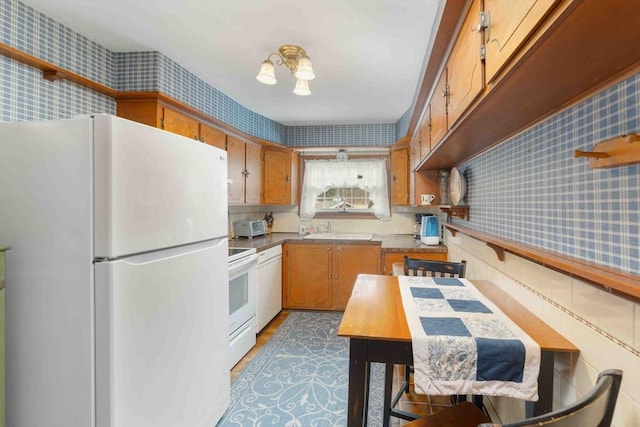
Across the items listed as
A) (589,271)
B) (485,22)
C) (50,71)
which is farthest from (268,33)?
(589,271)

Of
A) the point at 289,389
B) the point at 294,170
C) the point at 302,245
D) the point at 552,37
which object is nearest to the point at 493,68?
the point at 552,37

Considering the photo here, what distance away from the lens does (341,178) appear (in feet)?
14.3

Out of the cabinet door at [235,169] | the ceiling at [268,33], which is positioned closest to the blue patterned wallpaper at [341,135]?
the cabinet door at [235,169]

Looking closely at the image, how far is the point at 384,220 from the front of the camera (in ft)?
13.9

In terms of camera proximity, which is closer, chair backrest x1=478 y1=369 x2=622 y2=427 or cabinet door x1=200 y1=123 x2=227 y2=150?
chair backrest x1=478 y1=369 x2=622 y2=427

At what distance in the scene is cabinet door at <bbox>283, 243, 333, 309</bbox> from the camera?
373 centimetres

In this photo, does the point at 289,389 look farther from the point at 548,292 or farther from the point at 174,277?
the point at 548,292

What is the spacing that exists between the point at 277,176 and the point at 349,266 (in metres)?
1.43

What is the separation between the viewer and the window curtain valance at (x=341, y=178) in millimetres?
4254

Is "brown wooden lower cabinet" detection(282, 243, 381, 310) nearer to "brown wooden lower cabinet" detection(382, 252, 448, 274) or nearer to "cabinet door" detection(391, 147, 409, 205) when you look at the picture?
"brown wooden lower cabinet" detection(382, 252, 448, 274)

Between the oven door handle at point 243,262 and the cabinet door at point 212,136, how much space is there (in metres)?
1.02

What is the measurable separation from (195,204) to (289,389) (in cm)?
145

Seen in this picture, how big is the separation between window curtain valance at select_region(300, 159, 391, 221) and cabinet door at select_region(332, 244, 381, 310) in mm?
752

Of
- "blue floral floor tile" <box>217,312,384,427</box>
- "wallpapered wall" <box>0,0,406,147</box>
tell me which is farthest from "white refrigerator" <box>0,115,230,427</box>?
"blue floral floor tile" <box>217,312,384,427</box>
